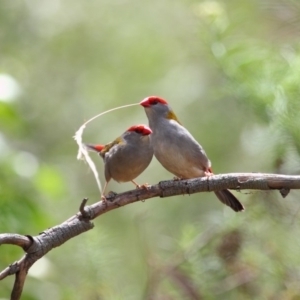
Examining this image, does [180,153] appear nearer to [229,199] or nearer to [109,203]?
[229,199]

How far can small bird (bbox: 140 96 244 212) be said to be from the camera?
254 cm

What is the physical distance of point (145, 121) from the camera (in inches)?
219

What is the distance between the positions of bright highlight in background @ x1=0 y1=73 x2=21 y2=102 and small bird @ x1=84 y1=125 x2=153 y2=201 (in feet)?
1.56

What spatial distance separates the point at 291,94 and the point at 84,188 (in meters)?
3.58

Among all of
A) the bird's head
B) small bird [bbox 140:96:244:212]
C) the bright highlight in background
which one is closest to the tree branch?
small bird [bbox 140:96:244:212]

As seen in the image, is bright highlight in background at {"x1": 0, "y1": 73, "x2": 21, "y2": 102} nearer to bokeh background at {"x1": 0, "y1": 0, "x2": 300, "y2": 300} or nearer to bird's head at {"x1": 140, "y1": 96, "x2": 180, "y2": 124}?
bokeh background at {"x1": 0, "y1": 0, "x2": 300, "y2": 300}

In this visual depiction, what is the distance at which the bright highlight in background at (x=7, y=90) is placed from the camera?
248cm

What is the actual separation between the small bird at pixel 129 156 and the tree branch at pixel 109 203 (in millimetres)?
594

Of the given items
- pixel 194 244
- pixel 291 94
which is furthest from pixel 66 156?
pixel 291 94

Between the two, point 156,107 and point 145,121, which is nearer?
point 156,107

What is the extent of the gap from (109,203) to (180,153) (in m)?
0.69

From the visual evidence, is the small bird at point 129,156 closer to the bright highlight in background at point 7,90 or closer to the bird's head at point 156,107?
the bird's head at point 156,107

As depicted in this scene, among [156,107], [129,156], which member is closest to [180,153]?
[129,156]

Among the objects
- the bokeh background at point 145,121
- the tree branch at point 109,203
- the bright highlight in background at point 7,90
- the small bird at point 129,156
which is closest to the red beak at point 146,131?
the small bird at point 129,156
